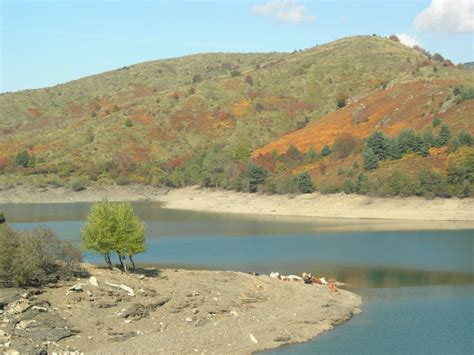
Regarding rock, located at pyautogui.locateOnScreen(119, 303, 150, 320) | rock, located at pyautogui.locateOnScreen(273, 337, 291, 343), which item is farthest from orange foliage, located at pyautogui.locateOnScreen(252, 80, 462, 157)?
rock, located at pyautogui.locateOnScreen(119, 303, 150, 320)

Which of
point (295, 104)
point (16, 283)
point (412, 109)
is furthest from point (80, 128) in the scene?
point (16, 283)

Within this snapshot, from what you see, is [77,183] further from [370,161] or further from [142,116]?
[370,161]

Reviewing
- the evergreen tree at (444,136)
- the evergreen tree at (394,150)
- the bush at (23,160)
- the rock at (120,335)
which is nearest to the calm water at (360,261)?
the rock at (120,335)

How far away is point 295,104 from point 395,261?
114431 millimetres

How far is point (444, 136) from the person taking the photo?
102 m

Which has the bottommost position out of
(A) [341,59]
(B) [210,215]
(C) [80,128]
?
(B) [210,215]

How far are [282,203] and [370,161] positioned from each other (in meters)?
14.6

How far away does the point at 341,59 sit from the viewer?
188 m

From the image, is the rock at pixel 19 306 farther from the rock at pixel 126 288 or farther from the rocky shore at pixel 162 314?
the rock at pixel 126 288

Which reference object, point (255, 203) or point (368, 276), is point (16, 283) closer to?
point (368, 276)

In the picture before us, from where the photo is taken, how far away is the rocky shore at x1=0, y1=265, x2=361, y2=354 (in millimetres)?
33500

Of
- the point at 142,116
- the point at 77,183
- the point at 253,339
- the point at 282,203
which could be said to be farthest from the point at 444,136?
the point at 142,116

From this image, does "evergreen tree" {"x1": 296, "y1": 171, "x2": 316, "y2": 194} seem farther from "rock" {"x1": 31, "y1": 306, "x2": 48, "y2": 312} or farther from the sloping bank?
"rock" {"x1": 31, "y1": 306, "x2": 48, "y2": 312}

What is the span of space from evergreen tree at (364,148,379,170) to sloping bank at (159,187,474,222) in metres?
7.58
